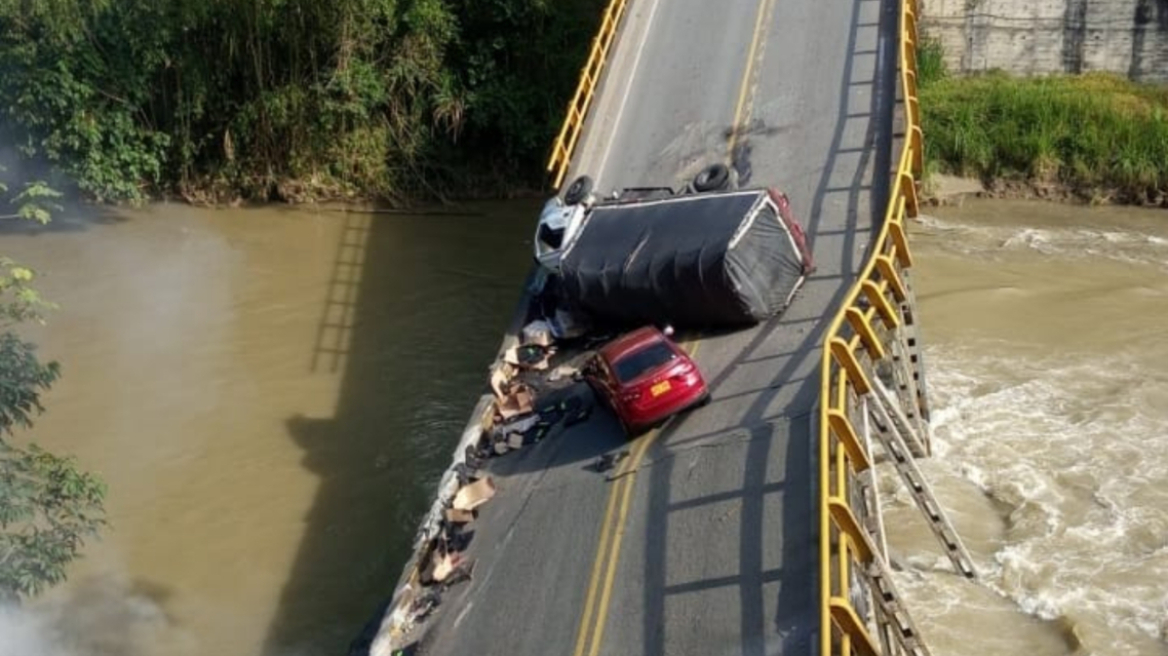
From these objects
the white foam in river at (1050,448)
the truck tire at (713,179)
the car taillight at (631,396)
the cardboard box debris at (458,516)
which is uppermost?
the truck tire at (713,179)

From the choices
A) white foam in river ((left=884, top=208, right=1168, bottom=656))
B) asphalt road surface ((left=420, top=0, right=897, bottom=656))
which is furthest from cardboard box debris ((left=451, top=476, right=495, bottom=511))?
white foam in river ((left=884, top=208, right=1168, bottom=656))

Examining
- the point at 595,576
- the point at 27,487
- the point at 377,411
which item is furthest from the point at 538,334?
the point at 27,487

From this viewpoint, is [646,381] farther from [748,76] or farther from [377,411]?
[748,76]

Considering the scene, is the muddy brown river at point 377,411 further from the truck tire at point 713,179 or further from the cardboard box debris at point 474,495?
the truck tire at point 713,179

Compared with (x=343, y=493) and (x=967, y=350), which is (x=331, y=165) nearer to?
(x=343, y=493)

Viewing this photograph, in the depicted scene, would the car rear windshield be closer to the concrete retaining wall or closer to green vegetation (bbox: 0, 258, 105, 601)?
green vegetation (bbox: 0, 258, 105, 601)

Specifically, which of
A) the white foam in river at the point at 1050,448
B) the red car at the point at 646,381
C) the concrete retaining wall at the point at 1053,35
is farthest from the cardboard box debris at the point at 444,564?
the concrete retaining wall at the point at 1053,35
